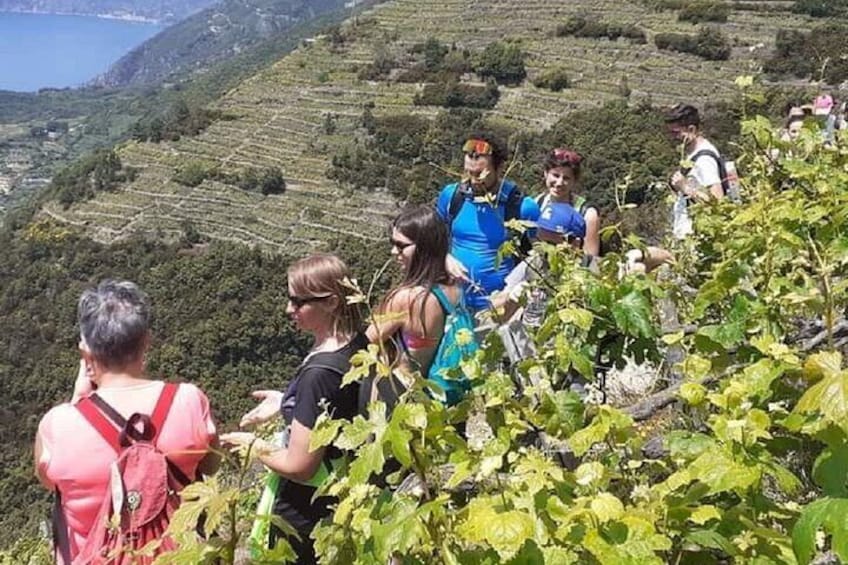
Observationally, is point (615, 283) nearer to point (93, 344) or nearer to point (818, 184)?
point (818, 184)

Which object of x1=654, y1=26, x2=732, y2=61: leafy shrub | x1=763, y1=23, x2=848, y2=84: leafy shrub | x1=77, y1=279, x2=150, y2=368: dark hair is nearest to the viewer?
x1=77, y1=279, x2=150, y2=368: dark hair

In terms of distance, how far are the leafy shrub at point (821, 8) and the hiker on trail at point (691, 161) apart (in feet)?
175

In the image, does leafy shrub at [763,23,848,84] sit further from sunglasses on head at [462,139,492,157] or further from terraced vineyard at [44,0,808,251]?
sunglasses on head at [462,139,492,157]

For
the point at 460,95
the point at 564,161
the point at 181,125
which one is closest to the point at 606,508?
the point at 564,161

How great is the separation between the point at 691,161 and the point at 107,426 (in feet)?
9.01

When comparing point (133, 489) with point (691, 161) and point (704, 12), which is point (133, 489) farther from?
point (704, 12)

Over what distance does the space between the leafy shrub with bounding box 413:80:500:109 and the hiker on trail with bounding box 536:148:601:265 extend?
5365cm

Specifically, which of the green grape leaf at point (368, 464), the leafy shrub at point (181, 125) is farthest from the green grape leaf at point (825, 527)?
the leafy shrub at point (181, 125)

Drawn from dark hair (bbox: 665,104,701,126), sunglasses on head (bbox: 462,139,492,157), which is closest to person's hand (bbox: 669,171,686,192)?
dark hair (bbox: 665,104,701,126)

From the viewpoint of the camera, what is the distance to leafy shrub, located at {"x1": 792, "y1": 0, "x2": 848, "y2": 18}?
50688 mm

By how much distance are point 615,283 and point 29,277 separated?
6007 centimetres

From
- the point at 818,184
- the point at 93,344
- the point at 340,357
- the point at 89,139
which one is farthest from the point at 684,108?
the point at 89,139

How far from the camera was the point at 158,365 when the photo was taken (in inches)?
1503

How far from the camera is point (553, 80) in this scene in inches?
2141
